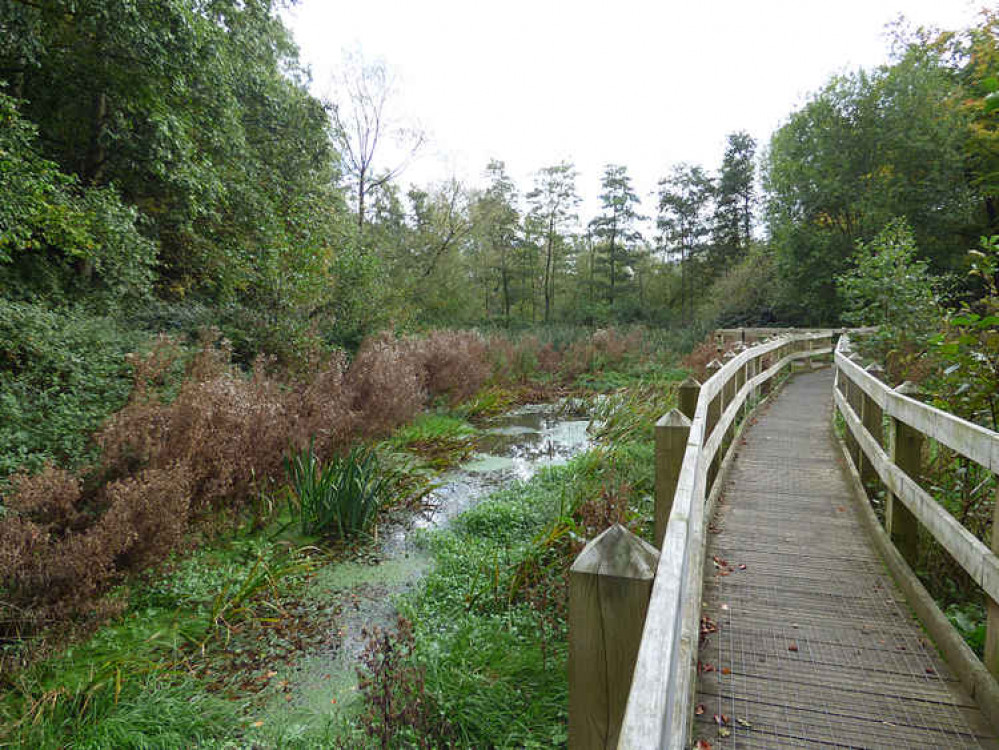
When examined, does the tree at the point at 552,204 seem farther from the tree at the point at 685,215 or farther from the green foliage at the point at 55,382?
the green foliage at the point at 55,382

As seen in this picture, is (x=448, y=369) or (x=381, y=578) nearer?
(x=381, y=578)

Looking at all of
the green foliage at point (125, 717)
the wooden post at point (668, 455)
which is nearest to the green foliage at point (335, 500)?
the green foliage at point (125, 717)

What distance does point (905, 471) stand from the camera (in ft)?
10.9

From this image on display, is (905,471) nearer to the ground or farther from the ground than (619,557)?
nearer to the ground

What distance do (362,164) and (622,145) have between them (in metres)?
24.9

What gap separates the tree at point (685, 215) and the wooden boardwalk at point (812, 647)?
38006mm

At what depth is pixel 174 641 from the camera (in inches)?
131

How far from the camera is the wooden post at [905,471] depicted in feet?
10.7

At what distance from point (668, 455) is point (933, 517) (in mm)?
1327

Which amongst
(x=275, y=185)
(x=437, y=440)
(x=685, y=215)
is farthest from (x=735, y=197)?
(x=437, y=440)

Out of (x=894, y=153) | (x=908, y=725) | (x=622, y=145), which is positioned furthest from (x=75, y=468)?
(x=622, y=145)

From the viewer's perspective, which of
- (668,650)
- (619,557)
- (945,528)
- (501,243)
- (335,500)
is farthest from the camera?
(501,243)

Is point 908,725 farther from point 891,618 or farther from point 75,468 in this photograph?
point 75,468

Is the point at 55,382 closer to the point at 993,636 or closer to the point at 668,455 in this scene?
the point at 668,455
